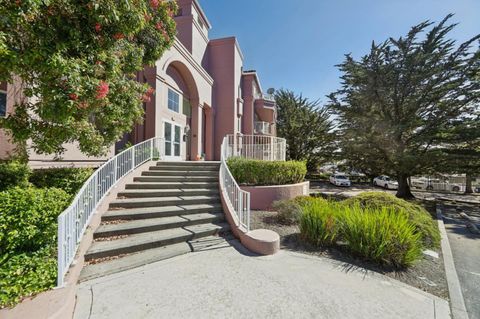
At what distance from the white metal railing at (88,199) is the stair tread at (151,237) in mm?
443

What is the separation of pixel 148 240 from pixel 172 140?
24.5 ft

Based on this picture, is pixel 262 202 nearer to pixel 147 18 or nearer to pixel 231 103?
pixel 147 18

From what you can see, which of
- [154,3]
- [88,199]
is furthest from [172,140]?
[88,199]

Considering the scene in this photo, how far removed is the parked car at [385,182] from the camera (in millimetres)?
25625

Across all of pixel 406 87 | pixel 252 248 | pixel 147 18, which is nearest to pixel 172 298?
pixel 252 248

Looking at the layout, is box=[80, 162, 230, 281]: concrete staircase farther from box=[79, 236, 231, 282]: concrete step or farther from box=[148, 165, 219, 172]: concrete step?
box=[148, 165, 219, 172]: concrete step

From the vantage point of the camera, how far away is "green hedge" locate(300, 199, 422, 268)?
440 cm

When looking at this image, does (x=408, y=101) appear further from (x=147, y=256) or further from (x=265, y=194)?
(x=147, y=256)

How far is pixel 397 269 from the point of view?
14.3 feet

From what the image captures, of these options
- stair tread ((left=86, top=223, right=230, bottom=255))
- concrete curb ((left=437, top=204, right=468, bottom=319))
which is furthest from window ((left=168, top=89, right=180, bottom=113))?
concrete curb ((left=437, top=204, right=468, bottom=319))

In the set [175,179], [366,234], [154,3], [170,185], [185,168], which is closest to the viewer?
[366,234]

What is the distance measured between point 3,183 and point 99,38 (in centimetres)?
378

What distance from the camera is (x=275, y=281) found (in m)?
3.69

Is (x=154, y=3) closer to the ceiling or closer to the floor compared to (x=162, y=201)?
closer to the ceiling
